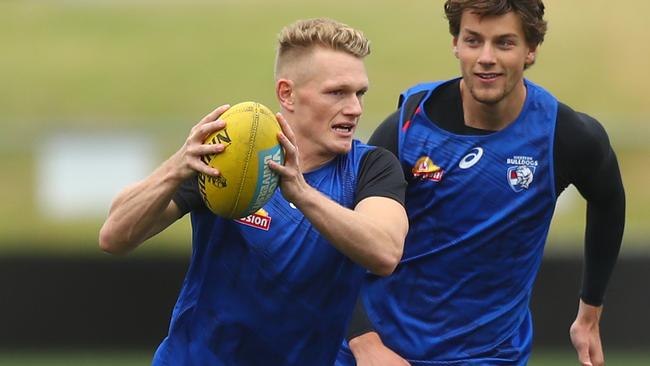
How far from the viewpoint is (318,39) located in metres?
4.91

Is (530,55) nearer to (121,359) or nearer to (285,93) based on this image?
(285,93)

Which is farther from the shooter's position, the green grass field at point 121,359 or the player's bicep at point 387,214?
the green grass field at point 121,359

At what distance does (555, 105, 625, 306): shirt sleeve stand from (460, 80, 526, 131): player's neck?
8.0 inches

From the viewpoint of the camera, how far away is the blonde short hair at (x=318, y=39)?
4.86m

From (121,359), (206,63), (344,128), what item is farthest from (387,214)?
(206,63)

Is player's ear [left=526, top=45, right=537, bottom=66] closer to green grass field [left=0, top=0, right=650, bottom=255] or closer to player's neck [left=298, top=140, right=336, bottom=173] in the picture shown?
player's neck [left=298, top=140, right=336, bottom=173]

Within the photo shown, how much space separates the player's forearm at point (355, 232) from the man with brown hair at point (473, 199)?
1.05 meters

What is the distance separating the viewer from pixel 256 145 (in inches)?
165

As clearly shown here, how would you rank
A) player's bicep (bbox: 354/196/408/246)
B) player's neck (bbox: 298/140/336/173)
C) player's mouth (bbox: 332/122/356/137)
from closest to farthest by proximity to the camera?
player's bicep (bbox: 354/196/408/246) → player's mouth (bbox: 332/122/356/137) → player's neck (bbox: 298/140/336/173)

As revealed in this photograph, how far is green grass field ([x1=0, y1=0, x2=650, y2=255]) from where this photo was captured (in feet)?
57.7

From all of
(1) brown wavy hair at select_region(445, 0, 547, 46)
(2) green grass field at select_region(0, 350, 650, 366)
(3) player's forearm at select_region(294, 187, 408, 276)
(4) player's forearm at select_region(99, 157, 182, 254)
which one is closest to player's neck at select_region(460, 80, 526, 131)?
(1) brown wavy hair at select_region(445, 0, 547, 46)

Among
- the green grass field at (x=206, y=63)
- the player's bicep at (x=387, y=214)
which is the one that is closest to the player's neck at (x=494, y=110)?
the player's bicep at (x=387, y=214)

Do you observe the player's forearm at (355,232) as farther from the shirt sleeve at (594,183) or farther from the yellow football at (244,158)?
the shirt sleeve at (594,183)

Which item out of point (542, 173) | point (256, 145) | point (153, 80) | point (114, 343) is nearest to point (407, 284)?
point (542, 173)
